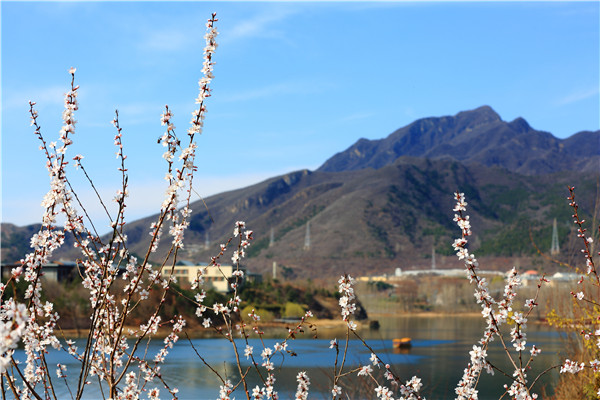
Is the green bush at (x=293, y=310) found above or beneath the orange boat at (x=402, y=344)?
beneath

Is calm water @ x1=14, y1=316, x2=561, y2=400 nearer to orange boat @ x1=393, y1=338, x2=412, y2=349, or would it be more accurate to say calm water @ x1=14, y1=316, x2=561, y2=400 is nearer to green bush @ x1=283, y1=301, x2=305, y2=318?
orange boat @ x1=393, y1=338, x2=412, y2=349

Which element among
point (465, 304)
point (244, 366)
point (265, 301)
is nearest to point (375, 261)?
point (465, 304)

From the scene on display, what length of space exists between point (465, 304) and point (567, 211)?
8208 centimetres

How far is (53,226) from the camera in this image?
4.39 metres

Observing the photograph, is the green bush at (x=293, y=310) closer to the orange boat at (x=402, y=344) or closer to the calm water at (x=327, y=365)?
the calm water at (x=327, y=365)

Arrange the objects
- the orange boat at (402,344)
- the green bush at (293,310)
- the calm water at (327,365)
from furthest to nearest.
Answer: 1. the green bush at (293,310)
2. the orange boat at (402,344)
3. the calm water at (327,365)

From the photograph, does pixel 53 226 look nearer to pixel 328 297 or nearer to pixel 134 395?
pixel 134 395

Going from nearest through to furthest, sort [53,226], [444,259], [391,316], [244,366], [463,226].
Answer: [53,226] → [463,226] → [244,366] → [391,316] → [444,259]

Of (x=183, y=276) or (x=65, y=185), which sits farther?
(x=183, y=276)

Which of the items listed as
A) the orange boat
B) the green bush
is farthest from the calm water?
the green bush

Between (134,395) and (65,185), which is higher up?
(65,185)

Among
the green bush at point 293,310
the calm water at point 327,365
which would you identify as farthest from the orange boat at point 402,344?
the green bush at point 293,310

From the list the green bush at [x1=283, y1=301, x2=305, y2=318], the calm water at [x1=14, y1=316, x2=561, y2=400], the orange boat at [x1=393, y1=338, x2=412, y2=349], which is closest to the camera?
the calm water at [x1=14, y1=316, x2=561, y2=400]

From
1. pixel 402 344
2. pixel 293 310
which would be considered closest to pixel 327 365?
pixel 402 344
